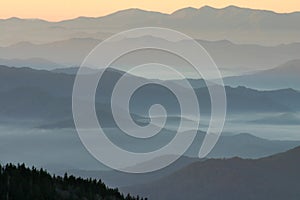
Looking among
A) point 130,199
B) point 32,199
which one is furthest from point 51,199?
point 130,199

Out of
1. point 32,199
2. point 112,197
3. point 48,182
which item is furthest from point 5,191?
point 112,197

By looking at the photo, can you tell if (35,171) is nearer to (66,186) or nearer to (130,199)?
(66,186)

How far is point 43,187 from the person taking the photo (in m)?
63.8

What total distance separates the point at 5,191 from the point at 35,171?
9.56 m

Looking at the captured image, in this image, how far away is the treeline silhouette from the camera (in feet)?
198

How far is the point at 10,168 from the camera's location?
6794 cm

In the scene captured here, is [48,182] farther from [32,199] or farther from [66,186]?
[32,199]

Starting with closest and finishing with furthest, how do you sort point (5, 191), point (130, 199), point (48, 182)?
point (5, 191) < point (48, 182) < point (130, 199)

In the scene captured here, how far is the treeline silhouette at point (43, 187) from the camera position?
198 ft

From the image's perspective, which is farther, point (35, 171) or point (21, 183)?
point (35, 171)

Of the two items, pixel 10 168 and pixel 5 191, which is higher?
pixel 10 168

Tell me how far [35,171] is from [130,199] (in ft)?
28.9

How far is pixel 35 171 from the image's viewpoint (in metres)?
68.9

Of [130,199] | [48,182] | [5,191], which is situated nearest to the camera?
[5,191]
